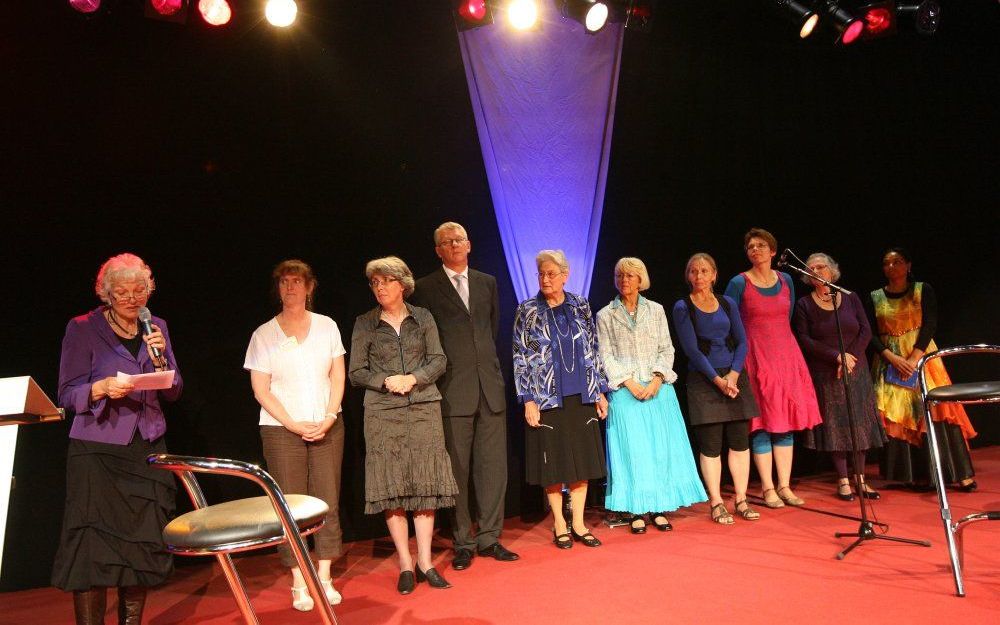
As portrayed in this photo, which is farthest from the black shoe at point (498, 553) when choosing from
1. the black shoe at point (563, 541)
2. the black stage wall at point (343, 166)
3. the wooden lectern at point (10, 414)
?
the wooden lectern at point (10, 414)

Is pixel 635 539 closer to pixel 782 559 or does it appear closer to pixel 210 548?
pixel 782 559

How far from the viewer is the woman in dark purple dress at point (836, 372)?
527cm

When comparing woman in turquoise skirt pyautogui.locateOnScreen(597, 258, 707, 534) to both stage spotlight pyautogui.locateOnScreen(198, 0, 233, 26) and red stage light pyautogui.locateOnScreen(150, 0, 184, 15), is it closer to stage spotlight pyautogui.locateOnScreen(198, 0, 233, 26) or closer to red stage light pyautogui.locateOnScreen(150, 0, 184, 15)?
stage spotlight pyautogui.locateOnScreen(198, 0, 233, 26)

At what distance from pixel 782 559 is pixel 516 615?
1.45 m

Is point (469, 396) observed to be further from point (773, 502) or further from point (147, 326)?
point (773, 502)

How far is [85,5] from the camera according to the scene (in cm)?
427

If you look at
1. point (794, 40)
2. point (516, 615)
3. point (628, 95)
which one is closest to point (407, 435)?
point (516, 615)

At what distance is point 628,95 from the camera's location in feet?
19.7

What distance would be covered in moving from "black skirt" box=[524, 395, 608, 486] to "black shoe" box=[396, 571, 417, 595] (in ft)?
3.11

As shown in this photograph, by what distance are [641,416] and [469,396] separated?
3.77 ft

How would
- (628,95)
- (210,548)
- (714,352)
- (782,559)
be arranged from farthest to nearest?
(628,95), (714,352), (782,559), (210,548)

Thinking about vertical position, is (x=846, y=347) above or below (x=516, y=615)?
above

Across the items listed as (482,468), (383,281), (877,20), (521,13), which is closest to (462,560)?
(482,468)

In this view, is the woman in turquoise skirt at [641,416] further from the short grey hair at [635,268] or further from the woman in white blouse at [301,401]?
the woman in white blouse at [301,401]
